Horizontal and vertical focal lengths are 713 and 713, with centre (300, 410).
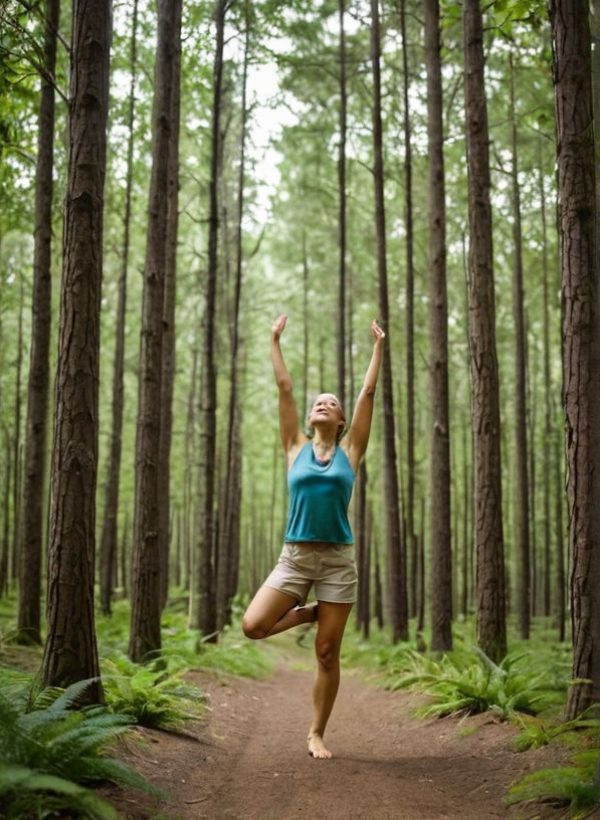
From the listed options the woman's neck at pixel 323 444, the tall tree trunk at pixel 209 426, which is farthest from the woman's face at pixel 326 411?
the tall tree trunk at pixel 209 426

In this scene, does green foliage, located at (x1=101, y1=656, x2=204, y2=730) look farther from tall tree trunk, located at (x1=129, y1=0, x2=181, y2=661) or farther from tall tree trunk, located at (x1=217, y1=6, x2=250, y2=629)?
tall tree trunk, located at (x1=217, y1=6, x2=250, y2=629)

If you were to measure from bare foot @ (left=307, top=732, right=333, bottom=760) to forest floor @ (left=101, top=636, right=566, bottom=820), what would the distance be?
0.07m

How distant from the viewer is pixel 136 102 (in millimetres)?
14844

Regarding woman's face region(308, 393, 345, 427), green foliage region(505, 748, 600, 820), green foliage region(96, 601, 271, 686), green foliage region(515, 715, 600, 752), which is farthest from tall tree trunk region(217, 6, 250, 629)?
green foliage region(505, 748, 600, 820)

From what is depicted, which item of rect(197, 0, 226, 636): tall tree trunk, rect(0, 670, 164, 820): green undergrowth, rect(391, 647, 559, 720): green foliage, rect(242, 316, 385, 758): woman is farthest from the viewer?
rect(197, 0, 226, 636): tall tree trunk

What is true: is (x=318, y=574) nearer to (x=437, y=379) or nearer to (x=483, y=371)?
Answer: (x=483, y=371)

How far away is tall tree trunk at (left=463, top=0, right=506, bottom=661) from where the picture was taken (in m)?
8.09

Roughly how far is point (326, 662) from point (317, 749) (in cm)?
66

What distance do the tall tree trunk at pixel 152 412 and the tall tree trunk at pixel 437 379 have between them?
401 cm

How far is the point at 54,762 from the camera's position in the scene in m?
3.62

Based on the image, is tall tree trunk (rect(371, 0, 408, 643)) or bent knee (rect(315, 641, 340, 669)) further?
tall tree trunk (rect(371, 0, 408, 643))

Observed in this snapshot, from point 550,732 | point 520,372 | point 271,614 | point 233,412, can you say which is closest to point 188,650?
point 271,614

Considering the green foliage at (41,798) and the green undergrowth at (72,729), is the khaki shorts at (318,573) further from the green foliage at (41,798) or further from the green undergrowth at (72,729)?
the green foliage at (41,798)

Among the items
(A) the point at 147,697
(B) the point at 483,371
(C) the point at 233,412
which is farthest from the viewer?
(C) the point at 233,412
